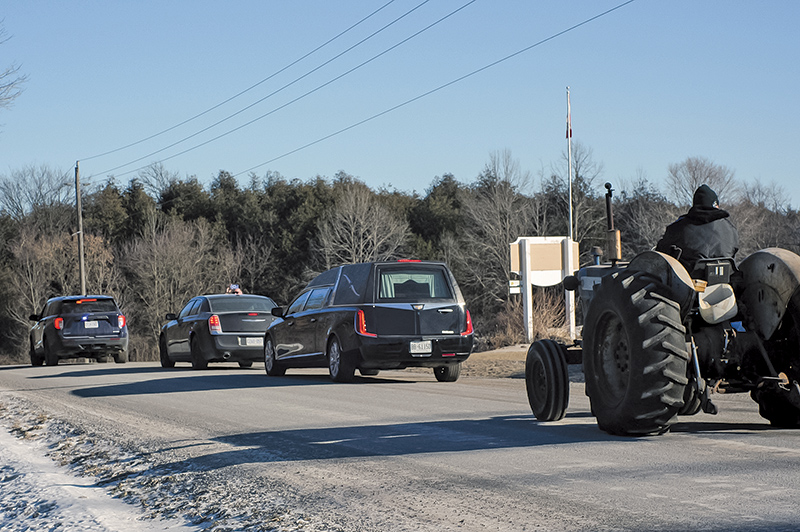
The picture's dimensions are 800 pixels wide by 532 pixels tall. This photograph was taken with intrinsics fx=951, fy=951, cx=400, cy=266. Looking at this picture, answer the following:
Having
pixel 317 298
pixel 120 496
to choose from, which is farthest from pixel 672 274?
pixel 317 298

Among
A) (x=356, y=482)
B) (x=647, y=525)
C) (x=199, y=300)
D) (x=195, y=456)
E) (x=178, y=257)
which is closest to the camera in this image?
(x=647, y=525)

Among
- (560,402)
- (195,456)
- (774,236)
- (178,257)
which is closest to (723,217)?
(560,402)

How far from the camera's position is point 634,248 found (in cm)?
6150

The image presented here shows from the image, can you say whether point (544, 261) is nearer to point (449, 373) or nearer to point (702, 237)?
point (449, 373)

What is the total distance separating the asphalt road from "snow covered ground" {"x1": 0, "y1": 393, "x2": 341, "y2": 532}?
131 mm

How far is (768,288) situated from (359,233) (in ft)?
A: 189

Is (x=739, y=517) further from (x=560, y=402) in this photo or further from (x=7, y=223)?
(x=7, y=223)

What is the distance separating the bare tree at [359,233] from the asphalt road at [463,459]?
51.2 m

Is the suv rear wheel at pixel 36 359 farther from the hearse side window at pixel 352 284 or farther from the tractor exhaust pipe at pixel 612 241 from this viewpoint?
the tractor exhaust pipe at pixel 612 241

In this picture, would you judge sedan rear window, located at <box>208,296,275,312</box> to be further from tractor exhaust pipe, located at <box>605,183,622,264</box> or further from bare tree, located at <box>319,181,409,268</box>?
bare tree, located at <box>319,181,409,268</box>

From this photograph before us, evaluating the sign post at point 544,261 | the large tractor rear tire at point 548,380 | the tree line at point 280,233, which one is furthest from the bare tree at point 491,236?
the large tractor rear tire at point 548,380

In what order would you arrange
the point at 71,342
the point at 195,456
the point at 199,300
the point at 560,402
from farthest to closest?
the point at 71,342 < the point at 199,300 < the point at 560,402 < the point at 195,456

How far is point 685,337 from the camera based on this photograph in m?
7.60

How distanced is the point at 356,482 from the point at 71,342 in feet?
65.2
